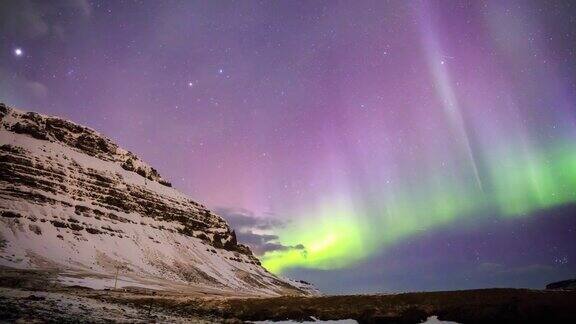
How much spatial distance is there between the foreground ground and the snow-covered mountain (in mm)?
50936

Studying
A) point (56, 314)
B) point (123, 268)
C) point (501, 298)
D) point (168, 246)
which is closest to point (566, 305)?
point (501, 298)

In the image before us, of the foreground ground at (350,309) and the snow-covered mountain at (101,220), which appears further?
Result: the snow-covered mountain at (101,220)

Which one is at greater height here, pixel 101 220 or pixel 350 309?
pixel 101 220

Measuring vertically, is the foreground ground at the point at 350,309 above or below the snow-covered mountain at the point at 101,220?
below

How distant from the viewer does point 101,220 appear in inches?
4862

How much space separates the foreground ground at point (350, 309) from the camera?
19438 mm

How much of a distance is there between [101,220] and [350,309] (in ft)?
399

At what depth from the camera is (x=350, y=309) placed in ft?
82.8

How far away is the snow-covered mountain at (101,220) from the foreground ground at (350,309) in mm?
50936

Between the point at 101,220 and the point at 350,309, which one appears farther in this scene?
the point at 101,220

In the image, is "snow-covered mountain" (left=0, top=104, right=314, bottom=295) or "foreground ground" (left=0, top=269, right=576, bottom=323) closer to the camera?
"foreground ground" (left=0, top=269, right=576, bottom=323)

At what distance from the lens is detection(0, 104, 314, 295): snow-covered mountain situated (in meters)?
90.6

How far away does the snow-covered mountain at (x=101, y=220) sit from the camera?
90.6m

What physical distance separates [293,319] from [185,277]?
9446 cm
